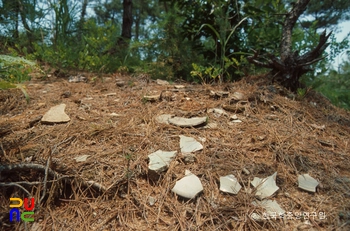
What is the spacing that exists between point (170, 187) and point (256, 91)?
4.40ft

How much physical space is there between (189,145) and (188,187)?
317 mm

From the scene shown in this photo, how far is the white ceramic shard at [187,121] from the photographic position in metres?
1.57

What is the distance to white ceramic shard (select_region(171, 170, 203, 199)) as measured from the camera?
1.07m

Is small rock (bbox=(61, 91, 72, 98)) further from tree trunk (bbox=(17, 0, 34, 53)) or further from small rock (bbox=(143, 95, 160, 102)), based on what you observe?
tree trunk (bbox=(17, 0, 34, 53))

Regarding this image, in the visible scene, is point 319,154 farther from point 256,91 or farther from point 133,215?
point 133,215

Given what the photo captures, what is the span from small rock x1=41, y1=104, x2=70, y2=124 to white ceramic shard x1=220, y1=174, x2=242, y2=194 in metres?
1.18

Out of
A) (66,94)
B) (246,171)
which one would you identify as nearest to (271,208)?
(246,171)

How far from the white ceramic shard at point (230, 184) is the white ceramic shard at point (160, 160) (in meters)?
0.30

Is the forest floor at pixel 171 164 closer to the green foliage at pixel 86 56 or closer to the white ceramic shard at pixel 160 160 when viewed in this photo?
the white ceramic shard at pixel 160 160

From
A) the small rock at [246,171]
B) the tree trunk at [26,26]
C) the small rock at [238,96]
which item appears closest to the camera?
the small rock at [246,171]

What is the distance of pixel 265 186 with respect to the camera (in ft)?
3.70

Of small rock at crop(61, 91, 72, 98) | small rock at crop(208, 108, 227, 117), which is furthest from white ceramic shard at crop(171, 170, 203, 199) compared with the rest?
small rock at crop(61, 91, 72, 98)

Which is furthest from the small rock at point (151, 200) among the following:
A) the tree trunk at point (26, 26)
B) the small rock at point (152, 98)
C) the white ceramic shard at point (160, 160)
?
the tree trunk at point (26, 26)

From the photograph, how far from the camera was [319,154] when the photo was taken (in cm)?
140
